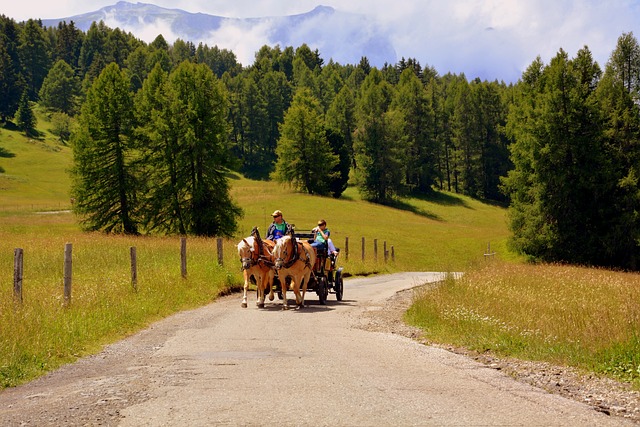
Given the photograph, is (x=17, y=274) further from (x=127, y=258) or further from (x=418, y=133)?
(x=418, y=133)

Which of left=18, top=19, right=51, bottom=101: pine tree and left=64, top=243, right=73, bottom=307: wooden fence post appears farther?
left=18, top=19, right=51, bottom=101: pine tree

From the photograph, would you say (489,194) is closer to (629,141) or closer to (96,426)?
(629,141)

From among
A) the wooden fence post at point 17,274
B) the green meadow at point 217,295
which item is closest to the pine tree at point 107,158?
the green meadow at point 217,295

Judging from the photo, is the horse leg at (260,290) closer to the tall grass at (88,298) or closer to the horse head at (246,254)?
the horse head at (246,254)

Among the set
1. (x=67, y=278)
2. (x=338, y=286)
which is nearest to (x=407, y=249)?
(x=338, y=286)

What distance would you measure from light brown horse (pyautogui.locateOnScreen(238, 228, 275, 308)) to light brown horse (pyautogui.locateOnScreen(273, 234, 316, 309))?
0.49 meters

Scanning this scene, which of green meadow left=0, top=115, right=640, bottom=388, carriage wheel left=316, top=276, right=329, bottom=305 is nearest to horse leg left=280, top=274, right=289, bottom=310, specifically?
green meadow left=0, top=115, right=640, bottom=388

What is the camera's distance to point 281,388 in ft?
25.4

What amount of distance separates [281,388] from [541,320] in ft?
23.0

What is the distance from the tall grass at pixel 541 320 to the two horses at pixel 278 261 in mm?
3249

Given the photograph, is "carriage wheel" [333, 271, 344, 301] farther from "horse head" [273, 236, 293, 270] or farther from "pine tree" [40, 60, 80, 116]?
"pine tree" [40, 60, 80, 116]

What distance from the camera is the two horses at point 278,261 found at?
1744cm

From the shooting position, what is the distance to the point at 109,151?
50250 millimetres

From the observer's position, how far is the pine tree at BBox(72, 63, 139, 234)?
165ft
